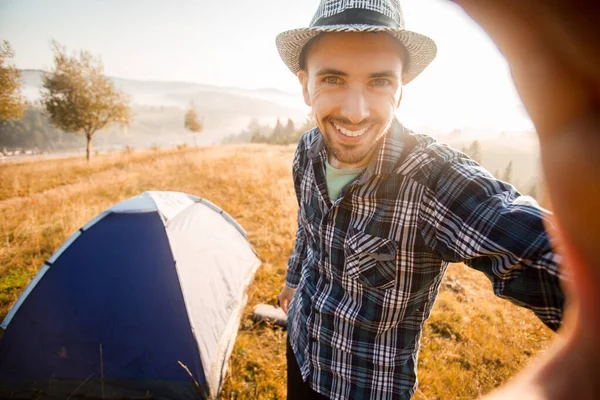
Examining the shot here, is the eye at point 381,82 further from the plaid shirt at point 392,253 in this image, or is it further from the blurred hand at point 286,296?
the blurred hand at point 286,296

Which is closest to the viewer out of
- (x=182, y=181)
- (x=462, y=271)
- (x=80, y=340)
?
(x=80, y=340)

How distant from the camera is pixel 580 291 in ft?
1.22

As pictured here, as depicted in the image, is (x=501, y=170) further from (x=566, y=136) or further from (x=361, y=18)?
(x=566, y=136)

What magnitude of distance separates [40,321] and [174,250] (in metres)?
1.44

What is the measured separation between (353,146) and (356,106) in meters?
0.22

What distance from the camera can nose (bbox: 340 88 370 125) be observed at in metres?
1.46

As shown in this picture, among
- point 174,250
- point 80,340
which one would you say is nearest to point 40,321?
point 80,340

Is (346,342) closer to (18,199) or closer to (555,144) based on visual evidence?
(555,144)

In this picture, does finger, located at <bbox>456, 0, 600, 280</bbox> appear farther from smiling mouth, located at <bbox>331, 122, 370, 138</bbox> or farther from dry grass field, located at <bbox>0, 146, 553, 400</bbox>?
dry grass field, located at <bbox>0, 146, 553, 400</bbox>

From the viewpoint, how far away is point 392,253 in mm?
1311

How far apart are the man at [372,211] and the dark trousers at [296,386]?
0.01 m

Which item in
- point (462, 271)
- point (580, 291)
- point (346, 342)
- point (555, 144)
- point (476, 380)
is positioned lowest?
point (476, 380)

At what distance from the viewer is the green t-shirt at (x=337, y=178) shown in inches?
65.0

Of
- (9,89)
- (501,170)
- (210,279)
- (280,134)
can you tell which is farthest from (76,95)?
(280,134)
